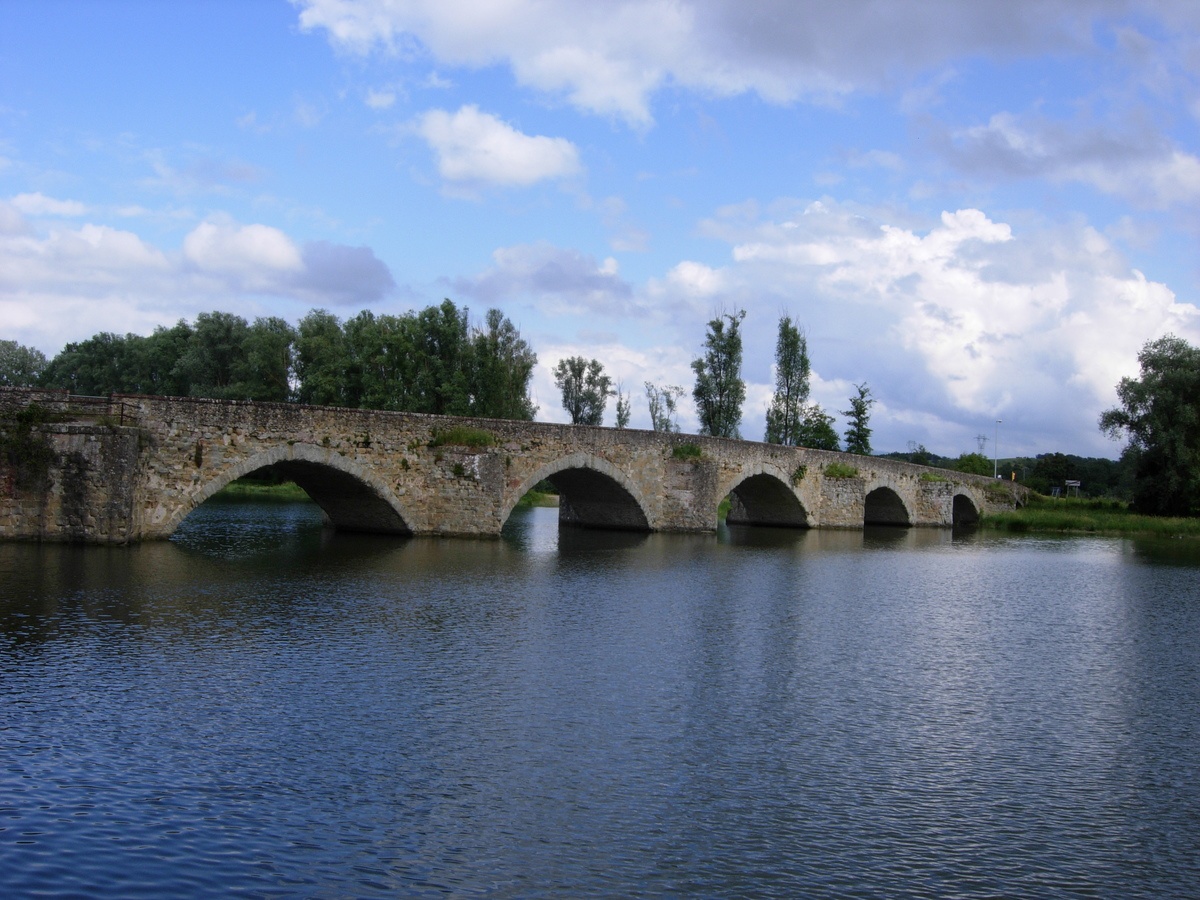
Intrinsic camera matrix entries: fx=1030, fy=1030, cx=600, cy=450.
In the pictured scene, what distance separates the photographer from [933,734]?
Result: 8.91 metres

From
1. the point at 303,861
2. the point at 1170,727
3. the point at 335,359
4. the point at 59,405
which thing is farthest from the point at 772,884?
the point at 335,359

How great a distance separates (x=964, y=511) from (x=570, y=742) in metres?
47.8

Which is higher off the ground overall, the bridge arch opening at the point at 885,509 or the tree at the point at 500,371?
the tree at the point at 500,371

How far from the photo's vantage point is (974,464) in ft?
237

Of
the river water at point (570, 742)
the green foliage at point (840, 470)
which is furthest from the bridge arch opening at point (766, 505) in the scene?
the river water at point (570, 742)

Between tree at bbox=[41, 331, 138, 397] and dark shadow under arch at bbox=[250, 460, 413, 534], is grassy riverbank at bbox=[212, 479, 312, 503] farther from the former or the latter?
dark shadow under arch at bbox=[250, 460, 413, 534]

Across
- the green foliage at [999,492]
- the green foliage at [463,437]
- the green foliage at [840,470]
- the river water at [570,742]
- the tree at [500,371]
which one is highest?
the tree at [500,371]

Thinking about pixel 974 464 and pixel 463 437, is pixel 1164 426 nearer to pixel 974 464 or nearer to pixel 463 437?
pixel 974 464

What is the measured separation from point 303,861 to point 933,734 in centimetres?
554

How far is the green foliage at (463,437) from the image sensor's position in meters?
24.2

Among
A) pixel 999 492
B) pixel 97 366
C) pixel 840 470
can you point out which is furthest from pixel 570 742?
pixel 97 366

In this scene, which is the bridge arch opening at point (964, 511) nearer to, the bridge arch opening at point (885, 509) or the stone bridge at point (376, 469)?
the bridge arch opening at point (885, 509)

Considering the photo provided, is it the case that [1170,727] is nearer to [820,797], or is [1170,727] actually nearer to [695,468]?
[820,797]

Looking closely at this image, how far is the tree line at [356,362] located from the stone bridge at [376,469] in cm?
1357
